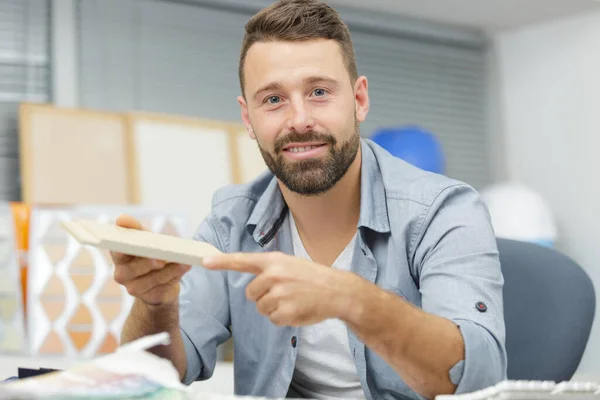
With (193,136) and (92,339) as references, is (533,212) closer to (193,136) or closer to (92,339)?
(193,136)

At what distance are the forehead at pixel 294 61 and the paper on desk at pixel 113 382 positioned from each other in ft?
2.39

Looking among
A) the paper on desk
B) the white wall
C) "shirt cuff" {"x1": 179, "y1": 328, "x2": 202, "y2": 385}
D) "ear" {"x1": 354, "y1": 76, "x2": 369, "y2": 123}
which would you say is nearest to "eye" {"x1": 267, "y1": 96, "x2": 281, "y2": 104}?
"ear" {"x1": 354, "y1": 76, "x2": 369, "y2": 123}

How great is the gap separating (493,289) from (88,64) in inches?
114

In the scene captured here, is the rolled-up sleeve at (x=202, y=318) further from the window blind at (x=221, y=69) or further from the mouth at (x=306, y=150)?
the window blind at (x=221, y=69)

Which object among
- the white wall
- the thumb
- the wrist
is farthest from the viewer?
the white wall

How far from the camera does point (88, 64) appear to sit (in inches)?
153

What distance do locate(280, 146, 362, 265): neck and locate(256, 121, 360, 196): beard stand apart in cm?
5

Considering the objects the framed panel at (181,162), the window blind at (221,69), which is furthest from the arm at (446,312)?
the window blind at (221,69)

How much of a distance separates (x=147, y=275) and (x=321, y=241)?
17.6 inches

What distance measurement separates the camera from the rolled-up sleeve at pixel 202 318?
160cm

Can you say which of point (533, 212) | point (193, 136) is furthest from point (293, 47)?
point (533, 212)

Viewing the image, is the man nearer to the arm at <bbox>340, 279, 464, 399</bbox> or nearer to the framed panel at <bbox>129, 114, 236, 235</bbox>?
the arm at <bbox>340, 279, 464, 399</bbox>

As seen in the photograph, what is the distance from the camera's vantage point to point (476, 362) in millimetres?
1256

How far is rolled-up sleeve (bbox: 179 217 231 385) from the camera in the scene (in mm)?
1598
